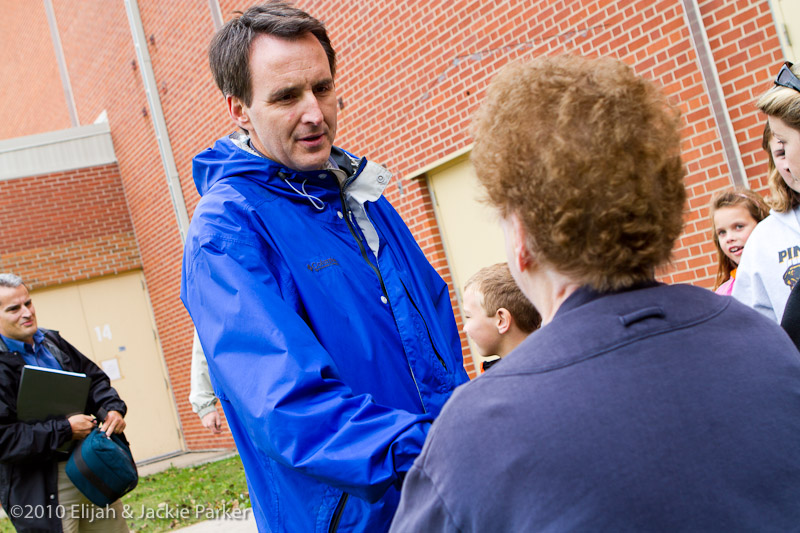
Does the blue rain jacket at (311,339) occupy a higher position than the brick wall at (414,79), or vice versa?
the brick wall at (414,79)

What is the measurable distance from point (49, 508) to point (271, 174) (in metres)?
3.39

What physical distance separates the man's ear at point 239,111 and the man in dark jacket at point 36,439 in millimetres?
3099

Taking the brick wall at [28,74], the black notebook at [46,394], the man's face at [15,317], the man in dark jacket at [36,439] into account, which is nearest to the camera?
the man in dark jacket at [36,439]

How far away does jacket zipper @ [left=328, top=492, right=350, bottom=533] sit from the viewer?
162 cm

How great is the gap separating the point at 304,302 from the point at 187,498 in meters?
7.31

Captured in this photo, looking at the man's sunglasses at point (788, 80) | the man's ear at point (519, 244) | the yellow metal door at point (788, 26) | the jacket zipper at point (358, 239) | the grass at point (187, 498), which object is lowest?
Result: the grass at point (187, 498)

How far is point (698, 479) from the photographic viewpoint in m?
0.97

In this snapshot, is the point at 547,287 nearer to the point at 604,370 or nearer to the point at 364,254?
the point at 604,370

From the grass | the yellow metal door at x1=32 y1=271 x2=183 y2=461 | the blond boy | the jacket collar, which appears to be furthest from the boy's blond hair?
the yellow metal door at x1=32 y1=271 x2=183 y2=461

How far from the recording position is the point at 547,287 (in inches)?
46.0

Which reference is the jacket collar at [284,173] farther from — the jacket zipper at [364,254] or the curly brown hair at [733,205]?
the curly brown hair at [733,205]

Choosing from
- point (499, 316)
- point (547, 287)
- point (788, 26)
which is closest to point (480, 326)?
point (499, 316)

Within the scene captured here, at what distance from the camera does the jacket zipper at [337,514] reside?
1.62 m

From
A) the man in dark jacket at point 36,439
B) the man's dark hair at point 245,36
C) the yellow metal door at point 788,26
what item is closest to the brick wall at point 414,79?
the yellow metal door at point 788,26
